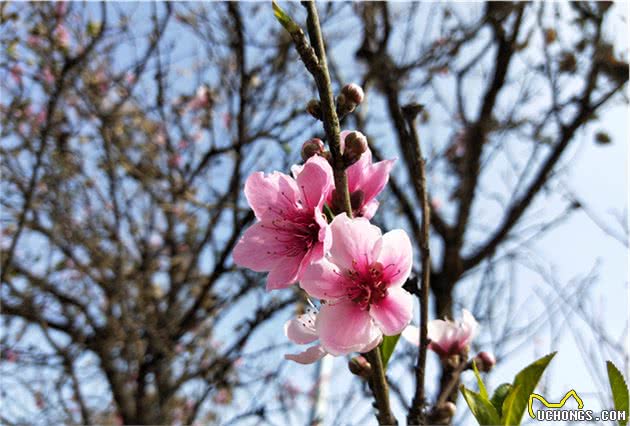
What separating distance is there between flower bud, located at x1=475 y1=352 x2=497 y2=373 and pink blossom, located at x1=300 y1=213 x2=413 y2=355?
0.32m

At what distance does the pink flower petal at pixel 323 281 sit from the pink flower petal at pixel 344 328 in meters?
0.02

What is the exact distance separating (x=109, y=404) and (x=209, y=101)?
2426 millimetres

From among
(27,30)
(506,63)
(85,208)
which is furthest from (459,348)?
(85,208)

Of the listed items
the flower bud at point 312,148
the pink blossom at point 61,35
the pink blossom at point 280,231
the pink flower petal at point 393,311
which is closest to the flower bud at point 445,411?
the pink flower petal at point 393,311

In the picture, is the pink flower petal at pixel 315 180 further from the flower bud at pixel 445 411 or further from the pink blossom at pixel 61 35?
the pink blossom at pixel 61 35

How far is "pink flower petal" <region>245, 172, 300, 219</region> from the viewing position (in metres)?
0.91

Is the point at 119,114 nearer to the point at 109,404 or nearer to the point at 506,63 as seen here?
the point at 109,404

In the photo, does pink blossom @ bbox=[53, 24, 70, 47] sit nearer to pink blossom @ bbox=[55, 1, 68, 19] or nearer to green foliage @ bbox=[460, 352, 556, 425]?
pink blossom @ bbox=[55, 1, 68, 19]

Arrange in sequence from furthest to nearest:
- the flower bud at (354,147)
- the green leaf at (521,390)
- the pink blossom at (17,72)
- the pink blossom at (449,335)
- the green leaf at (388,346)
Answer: the pink blossom at (17,72)
the pink blossom at (449,335)
the green leaf at (388,346)
the flower bud at (354,147)
the green leaf at (521,390)

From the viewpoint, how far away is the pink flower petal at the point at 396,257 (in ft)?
2.71

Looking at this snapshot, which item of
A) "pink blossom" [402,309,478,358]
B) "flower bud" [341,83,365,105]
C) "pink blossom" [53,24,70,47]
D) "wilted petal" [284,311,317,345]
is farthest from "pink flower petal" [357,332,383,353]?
"pink blossom" [53,24,70,47]

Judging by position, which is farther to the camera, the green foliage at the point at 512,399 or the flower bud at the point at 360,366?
the flower bud at the point at 360,366

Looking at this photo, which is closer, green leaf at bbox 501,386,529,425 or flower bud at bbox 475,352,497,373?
green leaf at bbox 501,386,529,425

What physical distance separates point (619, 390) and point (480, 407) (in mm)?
184
